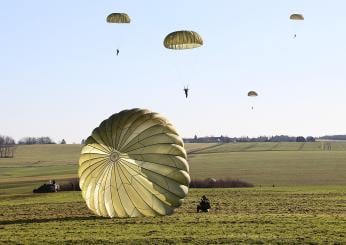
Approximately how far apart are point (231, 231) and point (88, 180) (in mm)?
7463

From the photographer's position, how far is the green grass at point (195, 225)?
18.6 metres

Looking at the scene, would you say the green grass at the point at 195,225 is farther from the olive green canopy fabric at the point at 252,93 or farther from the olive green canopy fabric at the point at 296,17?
the olive green canopy fabric at the point at 252,93

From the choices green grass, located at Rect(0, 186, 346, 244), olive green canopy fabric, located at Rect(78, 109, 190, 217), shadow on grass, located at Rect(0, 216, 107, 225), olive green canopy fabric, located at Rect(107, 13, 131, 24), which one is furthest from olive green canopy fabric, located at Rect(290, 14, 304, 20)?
shadow on grass, located at Rect(0, 216, 107, 225)

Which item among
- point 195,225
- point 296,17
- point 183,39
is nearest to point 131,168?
point 195,225

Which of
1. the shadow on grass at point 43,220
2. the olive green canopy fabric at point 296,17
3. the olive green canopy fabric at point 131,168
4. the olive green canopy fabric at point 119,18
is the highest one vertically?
the olive green canopy fabric at point 296,17

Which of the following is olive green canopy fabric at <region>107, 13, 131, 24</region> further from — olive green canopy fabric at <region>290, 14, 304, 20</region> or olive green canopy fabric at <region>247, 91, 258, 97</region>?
olive green canopy fabric at <region>247, 91, 258, 97</region>

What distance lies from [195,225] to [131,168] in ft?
14.1

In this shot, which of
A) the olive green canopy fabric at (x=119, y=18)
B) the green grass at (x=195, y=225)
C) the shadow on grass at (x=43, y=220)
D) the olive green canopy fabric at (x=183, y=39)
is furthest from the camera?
the olive green canopy fabric at (x=119, y=18)

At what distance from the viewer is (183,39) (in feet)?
96.9

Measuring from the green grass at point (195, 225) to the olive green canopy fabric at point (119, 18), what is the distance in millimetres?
12111

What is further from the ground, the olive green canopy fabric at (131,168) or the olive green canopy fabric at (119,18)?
the olive green canopy fabric at (119,18)

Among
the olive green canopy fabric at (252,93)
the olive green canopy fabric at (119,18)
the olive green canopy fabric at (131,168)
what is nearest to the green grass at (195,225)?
the olive green canopy fabric at (131,168)

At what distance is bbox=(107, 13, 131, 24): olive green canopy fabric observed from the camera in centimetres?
3557

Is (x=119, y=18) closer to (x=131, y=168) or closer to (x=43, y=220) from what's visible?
(x=131, y=168)
